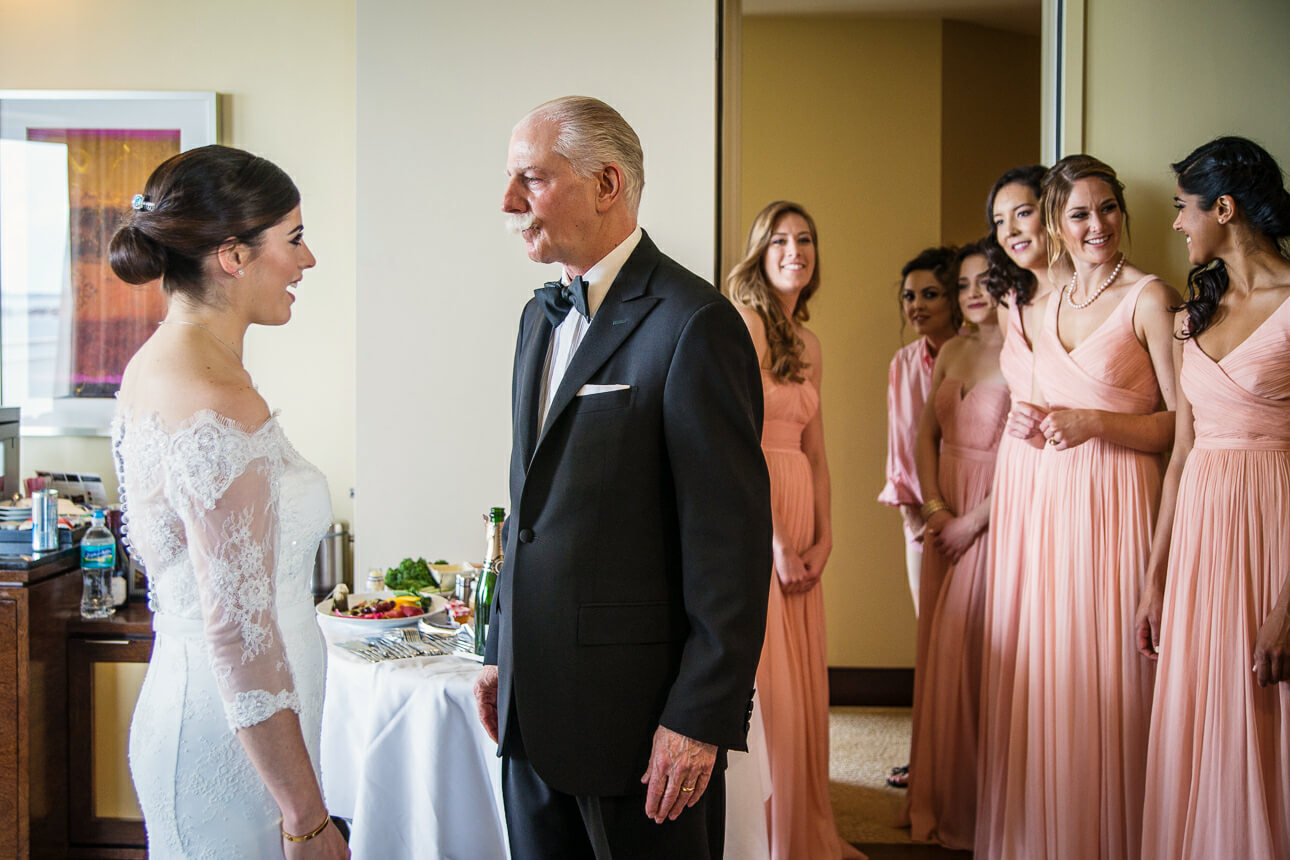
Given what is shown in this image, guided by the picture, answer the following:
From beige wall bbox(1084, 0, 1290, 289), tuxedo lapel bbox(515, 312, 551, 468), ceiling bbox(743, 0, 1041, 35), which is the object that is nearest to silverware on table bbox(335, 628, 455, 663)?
tuxedo lapel bbox(515, 312, 551, 468)

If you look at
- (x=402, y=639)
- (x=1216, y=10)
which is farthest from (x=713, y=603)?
(x=1216, y=10)

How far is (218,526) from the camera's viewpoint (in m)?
1.42

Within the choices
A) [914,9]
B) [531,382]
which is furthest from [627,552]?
[914,9]

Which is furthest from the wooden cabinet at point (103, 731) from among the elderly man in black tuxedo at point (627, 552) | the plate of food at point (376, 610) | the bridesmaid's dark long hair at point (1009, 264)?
the bridesmaid's dark long hair at point (1009, 264)

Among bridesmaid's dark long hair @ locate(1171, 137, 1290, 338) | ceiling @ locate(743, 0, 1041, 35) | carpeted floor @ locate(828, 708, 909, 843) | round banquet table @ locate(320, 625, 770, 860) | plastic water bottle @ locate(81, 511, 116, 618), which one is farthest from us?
ceiling @ locate(743, 0, 1041, 35)

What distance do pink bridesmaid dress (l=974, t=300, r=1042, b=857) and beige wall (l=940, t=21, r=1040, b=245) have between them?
2.18 meters

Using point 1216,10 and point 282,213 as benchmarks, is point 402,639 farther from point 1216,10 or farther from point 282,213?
point 1216,10

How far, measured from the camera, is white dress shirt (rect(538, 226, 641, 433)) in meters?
1.60

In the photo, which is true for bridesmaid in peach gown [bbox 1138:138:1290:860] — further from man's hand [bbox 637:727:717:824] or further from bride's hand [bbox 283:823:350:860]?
bride's hand [bbox 283:823:350:860]

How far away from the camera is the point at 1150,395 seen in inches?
107

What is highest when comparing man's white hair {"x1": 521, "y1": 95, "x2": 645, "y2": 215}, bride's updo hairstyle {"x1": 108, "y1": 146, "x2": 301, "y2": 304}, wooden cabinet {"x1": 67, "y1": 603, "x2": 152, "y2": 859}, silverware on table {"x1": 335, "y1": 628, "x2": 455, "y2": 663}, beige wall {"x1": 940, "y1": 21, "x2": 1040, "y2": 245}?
beige wall {"x1": 940, "y1": 21, "x2": 1040, "y2": 245}

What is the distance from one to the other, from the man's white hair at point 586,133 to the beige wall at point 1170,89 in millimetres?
2145

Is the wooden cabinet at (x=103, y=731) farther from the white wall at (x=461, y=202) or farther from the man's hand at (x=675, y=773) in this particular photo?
the man's hand at (x=675, y=773)

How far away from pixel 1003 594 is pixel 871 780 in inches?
56.0
